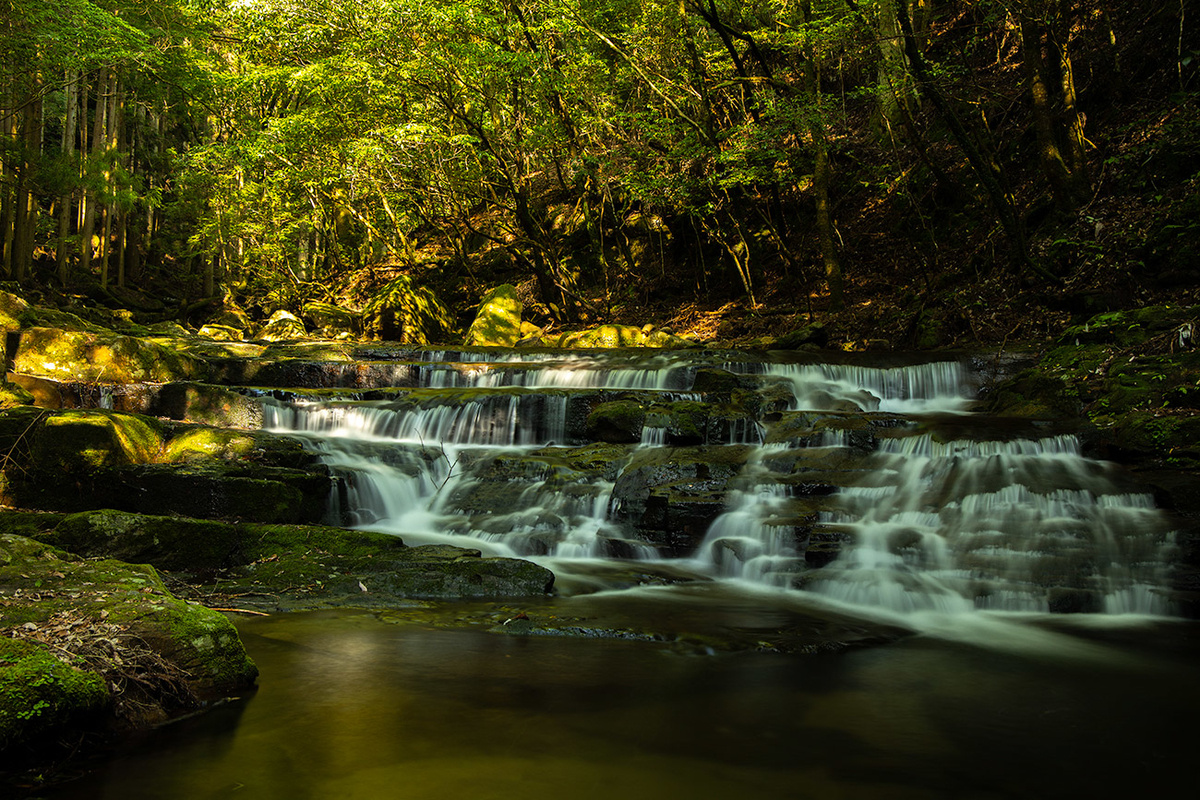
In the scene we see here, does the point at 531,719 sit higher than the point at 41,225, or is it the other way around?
the point at 41,225

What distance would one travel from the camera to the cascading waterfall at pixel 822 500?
6121 millimetres

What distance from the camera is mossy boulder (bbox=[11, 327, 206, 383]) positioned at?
10.8m

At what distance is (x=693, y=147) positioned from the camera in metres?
16.5

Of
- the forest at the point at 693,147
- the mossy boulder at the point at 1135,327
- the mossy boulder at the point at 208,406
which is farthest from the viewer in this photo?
the forest at the point at 693,147

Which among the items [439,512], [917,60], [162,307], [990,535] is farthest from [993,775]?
[162,307]

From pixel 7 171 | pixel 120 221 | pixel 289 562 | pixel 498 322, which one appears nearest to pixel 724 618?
pixel 289 562

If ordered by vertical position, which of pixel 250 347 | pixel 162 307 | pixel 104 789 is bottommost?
pixel 104 789

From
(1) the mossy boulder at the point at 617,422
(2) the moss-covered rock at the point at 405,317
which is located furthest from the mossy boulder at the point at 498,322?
(1) the mossy boulder at the point at 617,422

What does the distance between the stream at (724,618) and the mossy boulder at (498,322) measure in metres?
7.91

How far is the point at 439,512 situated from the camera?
8.65 metres

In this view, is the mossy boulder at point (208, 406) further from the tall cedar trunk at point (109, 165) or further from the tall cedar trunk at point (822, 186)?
the tall cedar trunk at point (109, 165)

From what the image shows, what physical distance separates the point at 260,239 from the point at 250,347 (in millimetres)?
13905

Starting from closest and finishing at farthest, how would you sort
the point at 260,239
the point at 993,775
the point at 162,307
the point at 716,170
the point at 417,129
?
the point at 993,775 < the point at 417,129 < the point at 716,170 < the point at 162,307 < the point at 260,239

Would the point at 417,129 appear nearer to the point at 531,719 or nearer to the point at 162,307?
the point at 531,719
